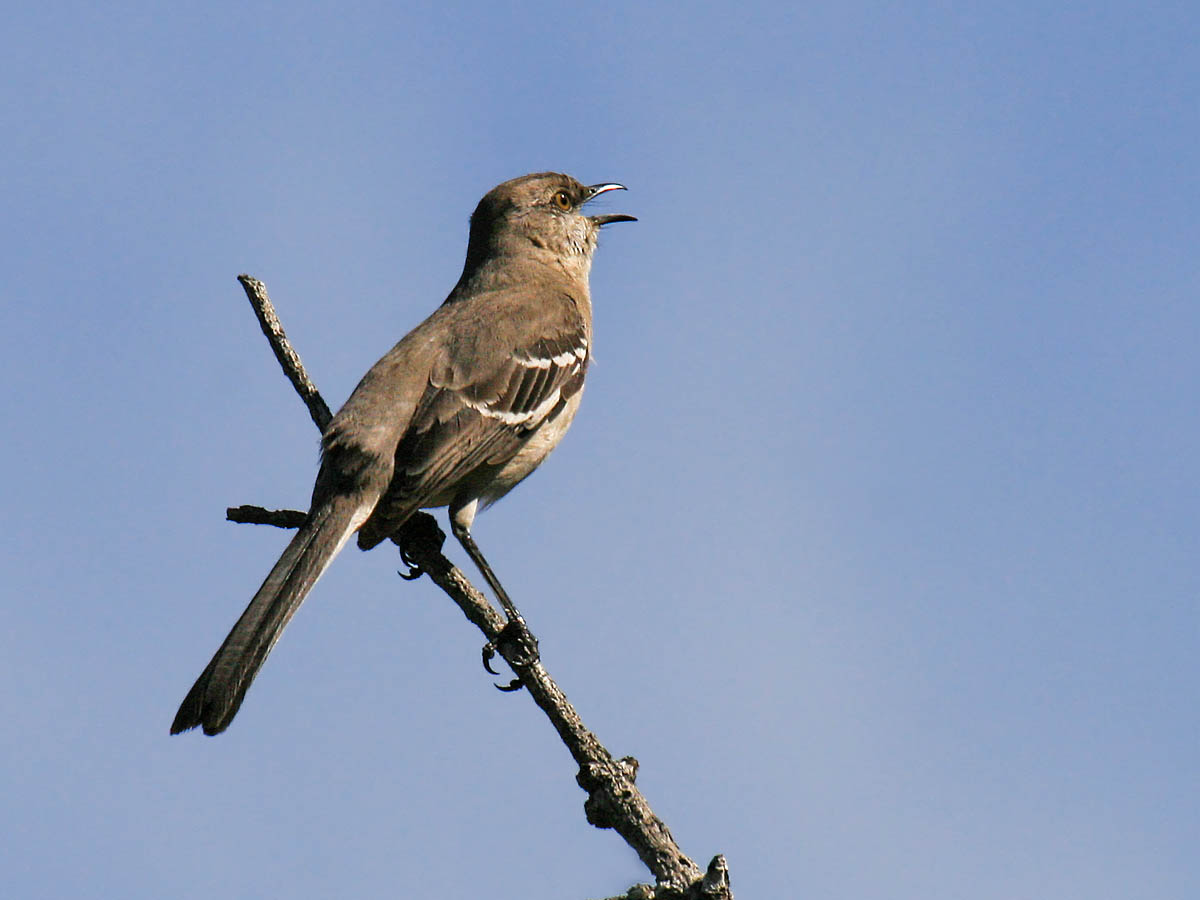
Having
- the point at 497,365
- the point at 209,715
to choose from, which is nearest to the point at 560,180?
the point at 497,365

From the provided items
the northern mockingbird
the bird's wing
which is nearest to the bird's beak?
the northern mockingbird

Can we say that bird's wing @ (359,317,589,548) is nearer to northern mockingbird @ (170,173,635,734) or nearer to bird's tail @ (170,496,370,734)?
northern mockingbird @ (170,173,635,734)

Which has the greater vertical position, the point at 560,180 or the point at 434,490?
the point at 560,180

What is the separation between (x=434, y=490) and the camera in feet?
20.5

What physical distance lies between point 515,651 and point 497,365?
8.31 feet

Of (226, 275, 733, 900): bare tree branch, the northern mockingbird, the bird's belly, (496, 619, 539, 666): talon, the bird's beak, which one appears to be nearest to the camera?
(226, 275, 733, 900): bare tree branch

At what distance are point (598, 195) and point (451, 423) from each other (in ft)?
10.2

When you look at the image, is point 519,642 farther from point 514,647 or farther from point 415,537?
point 415,537

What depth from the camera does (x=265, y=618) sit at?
17.9 ft

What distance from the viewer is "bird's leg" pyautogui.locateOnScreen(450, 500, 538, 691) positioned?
4984mm

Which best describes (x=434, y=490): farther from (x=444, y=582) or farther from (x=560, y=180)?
(x=560, y=180)

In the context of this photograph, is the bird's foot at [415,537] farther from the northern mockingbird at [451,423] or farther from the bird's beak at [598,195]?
the bird's beak at [598,195]

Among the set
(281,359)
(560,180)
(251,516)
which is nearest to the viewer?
(251,516)

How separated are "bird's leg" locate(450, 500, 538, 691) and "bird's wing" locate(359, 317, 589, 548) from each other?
0.35 feet
